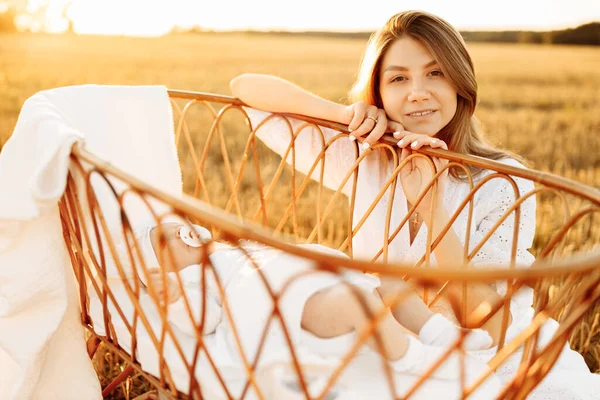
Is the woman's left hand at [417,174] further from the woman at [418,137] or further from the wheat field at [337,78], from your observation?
the wheat field at [337,78]

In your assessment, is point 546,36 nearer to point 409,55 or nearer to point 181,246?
point 409,55

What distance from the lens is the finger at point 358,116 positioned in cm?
129

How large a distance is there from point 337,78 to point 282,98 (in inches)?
223

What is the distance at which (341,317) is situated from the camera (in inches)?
34.4

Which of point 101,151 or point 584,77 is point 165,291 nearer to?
point 101,151

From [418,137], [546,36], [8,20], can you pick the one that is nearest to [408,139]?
[418,137]

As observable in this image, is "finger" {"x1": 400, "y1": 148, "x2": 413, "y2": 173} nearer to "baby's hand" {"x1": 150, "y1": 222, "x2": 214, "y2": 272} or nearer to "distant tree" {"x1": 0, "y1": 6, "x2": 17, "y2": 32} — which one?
"baby's hand" {"x1": 150, "y1": 222, "x2": 214, "y2": 272}

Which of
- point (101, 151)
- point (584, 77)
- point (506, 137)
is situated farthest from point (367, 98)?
point (584, 77)

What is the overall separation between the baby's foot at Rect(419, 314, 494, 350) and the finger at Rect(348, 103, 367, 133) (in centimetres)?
47

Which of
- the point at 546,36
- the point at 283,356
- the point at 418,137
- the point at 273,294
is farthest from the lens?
the point at 546,36

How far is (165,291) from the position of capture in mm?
789

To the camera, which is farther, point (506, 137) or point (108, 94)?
point (506, 137)

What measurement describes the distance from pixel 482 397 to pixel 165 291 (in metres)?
0.46

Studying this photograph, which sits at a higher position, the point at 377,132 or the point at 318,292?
the point at 377,132
